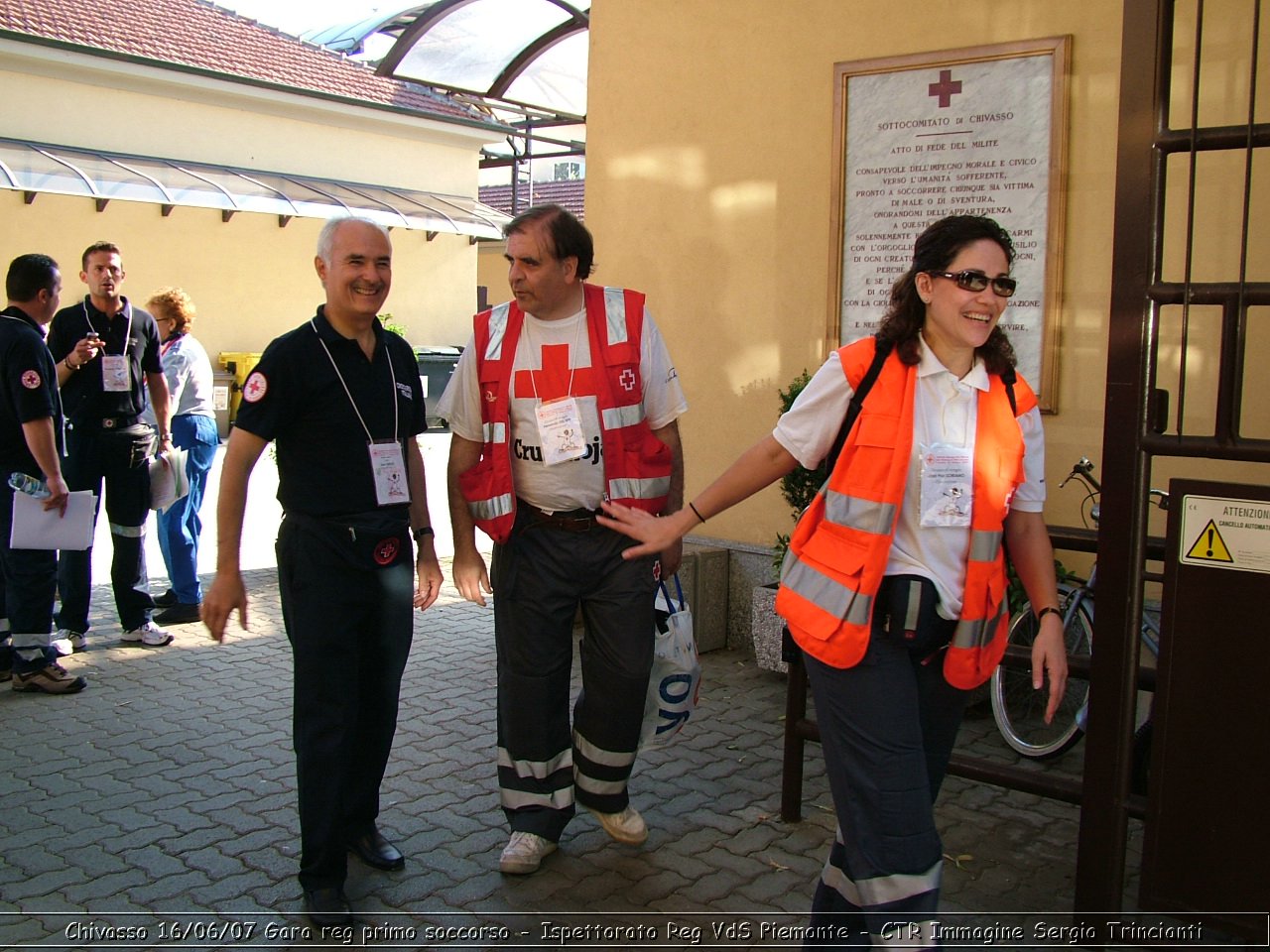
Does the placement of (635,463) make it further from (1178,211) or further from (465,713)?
(1178,211)

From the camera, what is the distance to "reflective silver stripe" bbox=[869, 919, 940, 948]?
8.71 feet

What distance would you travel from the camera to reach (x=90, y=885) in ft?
12.3

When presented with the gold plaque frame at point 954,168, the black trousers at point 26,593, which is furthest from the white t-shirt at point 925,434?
the black trousers at point 26,593

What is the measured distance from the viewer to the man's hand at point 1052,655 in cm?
292

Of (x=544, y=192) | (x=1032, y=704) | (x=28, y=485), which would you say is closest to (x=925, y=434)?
(x=1032, y=704)

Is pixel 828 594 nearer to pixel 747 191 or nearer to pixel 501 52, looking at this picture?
pixel 747 191

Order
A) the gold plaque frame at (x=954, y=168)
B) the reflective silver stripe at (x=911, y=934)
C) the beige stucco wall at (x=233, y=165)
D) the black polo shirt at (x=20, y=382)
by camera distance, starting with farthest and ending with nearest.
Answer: the beige stucco wall at (x=233, y=165)
the black polo shirt at (x=20, y=382)
the gold plaque frame at (x=954, y=168)
the reflective silver stripe at (x=911, y=934)

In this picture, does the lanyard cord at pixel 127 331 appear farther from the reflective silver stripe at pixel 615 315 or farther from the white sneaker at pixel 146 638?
the reflective silver stripe at pixel 615 315

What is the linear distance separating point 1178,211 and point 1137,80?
6.95 feet

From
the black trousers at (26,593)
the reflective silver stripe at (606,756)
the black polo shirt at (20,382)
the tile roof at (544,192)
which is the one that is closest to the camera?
the reflective silver stripe at (606,756)

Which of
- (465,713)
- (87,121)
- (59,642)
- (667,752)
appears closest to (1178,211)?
(667,752)

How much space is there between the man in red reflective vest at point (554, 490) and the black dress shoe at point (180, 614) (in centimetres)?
387

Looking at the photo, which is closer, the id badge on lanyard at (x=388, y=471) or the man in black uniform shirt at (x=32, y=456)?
the id badge on lanyard at (x=388, y=471)

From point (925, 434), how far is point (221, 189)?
1811cm
